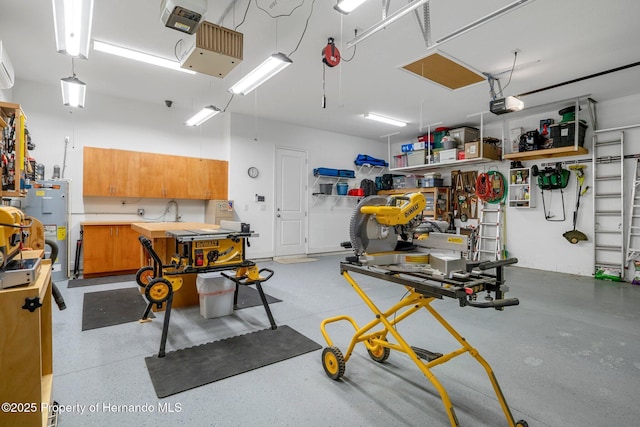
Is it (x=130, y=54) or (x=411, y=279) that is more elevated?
(x=130, y=54)

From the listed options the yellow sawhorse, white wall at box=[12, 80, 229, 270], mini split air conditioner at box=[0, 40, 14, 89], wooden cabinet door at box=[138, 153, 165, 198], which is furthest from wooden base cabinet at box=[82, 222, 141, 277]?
the yellow sawhorse

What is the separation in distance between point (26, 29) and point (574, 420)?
20.1 ft

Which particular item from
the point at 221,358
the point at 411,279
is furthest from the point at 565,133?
the point at 221,358

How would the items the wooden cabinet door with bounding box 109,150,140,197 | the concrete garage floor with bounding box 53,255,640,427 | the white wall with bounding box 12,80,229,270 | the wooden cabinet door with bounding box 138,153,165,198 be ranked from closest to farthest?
the concrete garage floor with bounding box 53,255,640,427, the white wall with bounding box 12,80,229,270, the wooden cabinet door with bounding box 109,150,140,197, the wooden cabinet door with bounding box 138,153,165,198

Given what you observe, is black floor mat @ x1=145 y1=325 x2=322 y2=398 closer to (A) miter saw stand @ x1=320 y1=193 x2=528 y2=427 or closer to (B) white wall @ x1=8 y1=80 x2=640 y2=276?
(A) miter saw stand @ x1=320 y1=193 x2=528 y2=427

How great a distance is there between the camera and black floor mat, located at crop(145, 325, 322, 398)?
7.06 feet

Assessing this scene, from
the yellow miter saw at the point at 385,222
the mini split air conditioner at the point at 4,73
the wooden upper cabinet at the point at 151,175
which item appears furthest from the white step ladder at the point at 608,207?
the mini split air conditioner at the point at 4,73

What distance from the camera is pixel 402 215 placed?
1.97m

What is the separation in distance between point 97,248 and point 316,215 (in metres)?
4.73

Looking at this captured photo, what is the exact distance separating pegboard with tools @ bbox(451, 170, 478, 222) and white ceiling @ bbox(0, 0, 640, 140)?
1772 mm

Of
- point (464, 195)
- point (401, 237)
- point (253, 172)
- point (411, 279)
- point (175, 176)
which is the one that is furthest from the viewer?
point (464, 195)

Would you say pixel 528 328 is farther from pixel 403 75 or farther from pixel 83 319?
pixel 83 319

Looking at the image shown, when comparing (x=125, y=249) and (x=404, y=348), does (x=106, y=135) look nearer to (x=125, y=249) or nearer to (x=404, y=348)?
(x=125, y=249)

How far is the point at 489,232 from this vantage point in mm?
7047
